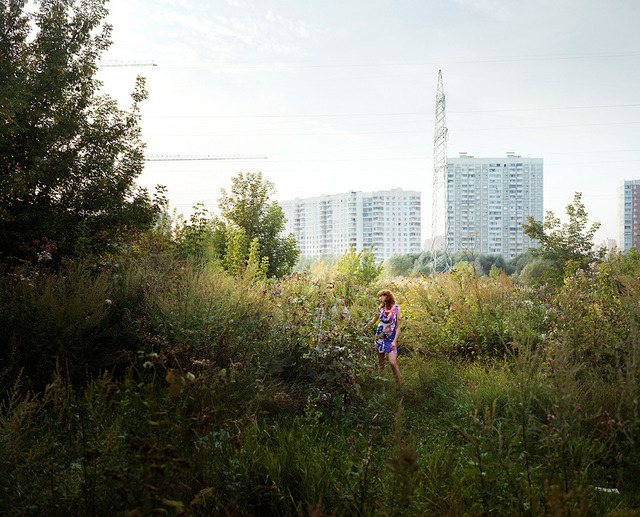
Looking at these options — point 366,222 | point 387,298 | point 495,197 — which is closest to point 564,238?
point 387,298

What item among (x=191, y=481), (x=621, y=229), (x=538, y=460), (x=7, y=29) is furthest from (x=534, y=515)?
(x=621, y=229)

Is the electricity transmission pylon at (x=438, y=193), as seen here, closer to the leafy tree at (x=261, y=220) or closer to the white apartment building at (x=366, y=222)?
the leafy tree at (x=261, y=220)

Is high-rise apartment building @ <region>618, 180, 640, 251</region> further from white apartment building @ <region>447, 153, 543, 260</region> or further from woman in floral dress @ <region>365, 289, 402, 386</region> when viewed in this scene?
woman in floral dress @ <region>365, 289, 402, 386</region>

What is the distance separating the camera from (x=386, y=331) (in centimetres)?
620

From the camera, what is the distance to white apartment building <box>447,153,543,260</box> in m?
51.5

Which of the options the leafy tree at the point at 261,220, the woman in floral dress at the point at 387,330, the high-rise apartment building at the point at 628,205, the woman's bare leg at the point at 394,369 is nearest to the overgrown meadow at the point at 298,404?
the woman's bare leg at the point at 394,369

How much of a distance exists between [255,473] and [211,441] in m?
0.38

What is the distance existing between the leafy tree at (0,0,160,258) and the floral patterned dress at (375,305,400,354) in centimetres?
460

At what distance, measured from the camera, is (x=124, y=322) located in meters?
4.53

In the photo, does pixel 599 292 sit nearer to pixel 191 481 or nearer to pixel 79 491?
pixel 191 481

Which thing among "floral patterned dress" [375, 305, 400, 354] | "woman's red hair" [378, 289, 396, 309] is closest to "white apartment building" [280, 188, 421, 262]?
"woman's red hair" [378, 289, 396, 309]

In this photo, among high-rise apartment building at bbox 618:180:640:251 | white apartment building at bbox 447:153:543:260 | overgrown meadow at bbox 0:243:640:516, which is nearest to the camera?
overgrown meadow at bbox 0:243:640:516

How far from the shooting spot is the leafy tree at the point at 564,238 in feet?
41.4

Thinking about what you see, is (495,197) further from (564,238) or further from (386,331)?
(386,331)
